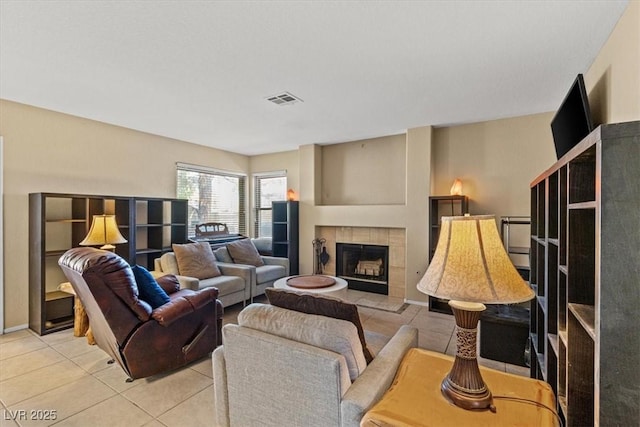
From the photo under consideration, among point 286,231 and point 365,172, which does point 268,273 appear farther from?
point 365,172

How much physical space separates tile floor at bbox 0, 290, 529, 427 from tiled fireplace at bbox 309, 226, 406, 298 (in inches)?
60.6

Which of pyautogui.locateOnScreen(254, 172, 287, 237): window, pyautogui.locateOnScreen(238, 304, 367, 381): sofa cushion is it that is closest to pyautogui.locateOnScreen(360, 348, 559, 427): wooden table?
pyautogui.locateOnScreen(238, 304, 367, 381): sofa cushion

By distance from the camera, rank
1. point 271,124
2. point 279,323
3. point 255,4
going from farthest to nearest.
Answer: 1. point 271,124
2. point 255,4
3. point 279,323

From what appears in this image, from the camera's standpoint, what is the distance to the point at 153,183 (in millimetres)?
4641

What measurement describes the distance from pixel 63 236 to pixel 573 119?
529 centimetres

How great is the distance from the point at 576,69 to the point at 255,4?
2696 mm

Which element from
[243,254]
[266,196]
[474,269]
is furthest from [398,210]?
[474,269]

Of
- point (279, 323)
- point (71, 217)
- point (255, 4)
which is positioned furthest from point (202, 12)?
point (71, 217)

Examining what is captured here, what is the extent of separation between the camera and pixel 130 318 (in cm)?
220

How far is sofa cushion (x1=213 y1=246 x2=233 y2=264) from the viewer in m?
4.60

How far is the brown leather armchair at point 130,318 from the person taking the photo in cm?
209

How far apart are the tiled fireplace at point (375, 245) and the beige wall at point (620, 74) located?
278 cm

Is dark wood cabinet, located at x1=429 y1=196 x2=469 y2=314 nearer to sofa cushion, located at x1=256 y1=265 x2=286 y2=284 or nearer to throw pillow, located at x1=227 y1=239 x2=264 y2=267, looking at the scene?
sofa cushion, located at x1=256 y1=265 x2=286 y2=284

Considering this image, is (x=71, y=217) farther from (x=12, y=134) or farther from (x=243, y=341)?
(x=243, y=341)
